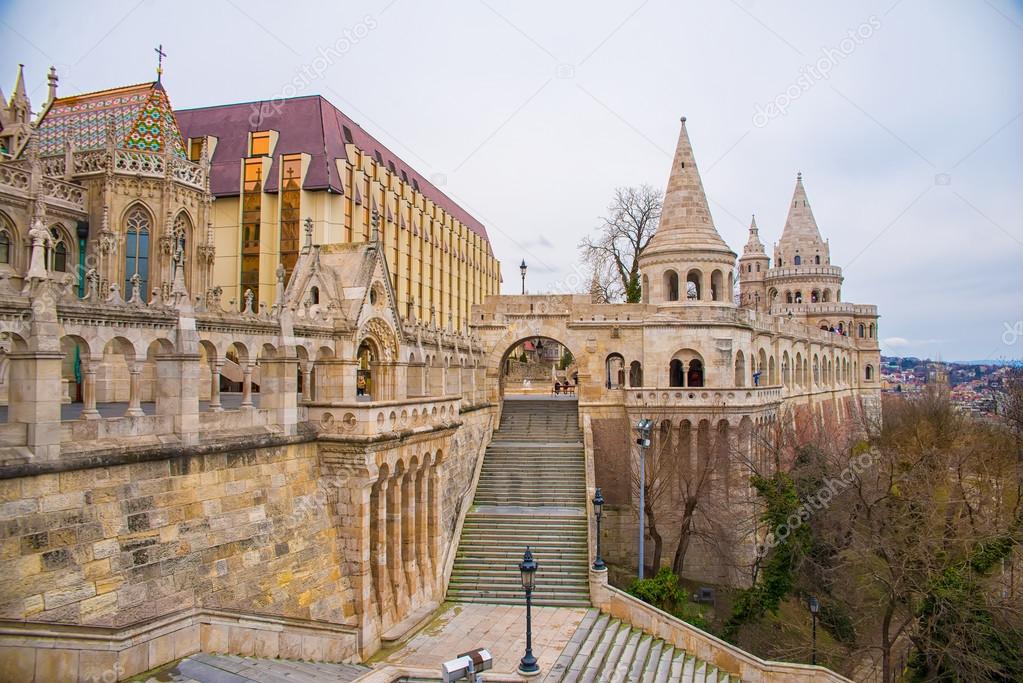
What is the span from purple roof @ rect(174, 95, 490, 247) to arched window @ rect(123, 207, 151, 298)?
42.5 ft

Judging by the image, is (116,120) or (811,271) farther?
(811,271)

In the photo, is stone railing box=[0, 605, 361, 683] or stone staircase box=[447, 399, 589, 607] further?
stone staircase box=[447, 399, 589, 607]

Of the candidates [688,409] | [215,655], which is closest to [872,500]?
[688,409]

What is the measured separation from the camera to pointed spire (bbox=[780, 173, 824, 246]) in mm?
68375

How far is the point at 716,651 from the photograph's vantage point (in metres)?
19.3

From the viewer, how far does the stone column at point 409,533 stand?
1970cm

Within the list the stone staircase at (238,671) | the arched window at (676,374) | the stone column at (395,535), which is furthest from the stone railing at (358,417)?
the arched window at (676,374)

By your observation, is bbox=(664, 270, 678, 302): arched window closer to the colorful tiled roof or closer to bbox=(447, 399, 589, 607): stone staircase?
bbox=(447, 399, 589, 607): stone staircase

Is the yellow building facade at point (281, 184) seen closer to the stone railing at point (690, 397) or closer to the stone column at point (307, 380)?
the stone railing at point (690, 397)

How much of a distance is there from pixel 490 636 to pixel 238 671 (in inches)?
376

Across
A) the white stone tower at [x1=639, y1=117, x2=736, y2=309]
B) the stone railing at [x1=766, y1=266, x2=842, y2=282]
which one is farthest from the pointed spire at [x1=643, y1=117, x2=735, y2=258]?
the stone railing at [x1=766, y1=266, x2=842, y2=282]

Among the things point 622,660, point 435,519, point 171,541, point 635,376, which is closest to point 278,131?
point 635,376

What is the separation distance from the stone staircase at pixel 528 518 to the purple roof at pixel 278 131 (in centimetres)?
1573

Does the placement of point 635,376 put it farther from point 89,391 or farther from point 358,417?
point 89,391
